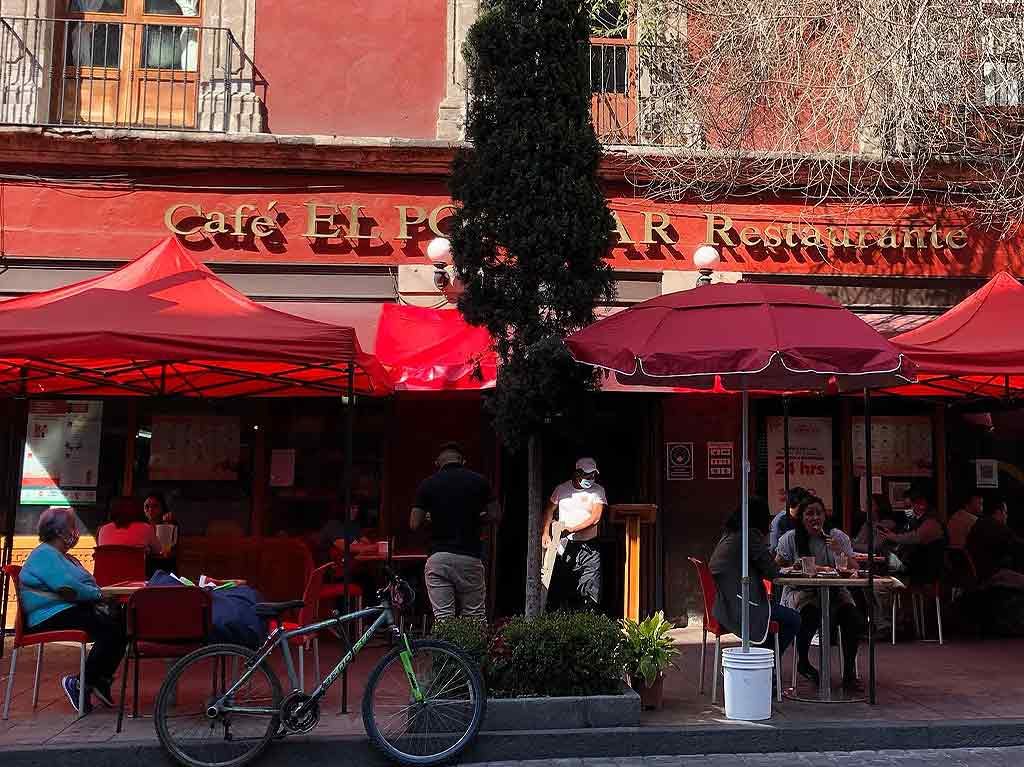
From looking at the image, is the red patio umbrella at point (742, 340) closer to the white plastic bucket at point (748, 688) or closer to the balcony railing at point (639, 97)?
the white plastic bucket at point (748, 688)

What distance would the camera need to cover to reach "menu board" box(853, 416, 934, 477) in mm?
12109

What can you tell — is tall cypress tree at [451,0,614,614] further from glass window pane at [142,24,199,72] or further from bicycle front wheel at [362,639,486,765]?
glass window pane at [142,24,199,72]

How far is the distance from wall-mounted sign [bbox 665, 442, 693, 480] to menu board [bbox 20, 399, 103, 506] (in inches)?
245

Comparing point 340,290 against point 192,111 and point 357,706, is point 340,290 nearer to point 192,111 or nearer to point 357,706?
point 192,111

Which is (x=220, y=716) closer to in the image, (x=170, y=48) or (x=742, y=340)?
(x=742, y=340)

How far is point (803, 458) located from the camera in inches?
477

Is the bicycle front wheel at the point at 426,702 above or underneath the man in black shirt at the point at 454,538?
underneath

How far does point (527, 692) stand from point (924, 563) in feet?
18.9

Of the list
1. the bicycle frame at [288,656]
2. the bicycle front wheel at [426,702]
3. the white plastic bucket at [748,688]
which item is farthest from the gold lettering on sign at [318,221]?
the white plastic bucket at [748,688]

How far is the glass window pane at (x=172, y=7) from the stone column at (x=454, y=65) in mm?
2967

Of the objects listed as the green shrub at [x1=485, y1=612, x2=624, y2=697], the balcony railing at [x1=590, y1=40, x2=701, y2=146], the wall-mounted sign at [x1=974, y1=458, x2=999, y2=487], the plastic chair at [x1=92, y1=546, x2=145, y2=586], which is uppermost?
the balcony railing at [x1=590, y1=40, x2=701, y2=146]

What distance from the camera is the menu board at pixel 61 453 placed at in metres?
11.4

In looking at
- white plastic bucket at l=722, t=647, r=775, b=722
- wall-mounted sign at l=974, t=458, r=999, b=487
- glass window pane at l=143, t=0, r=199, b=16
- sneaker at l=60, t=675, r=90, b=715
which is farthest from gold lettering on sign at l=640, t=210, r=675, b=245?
sneaker at l=60, t=675, r=90, b=715

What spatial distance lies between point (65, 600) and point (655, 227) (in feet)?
24.5
